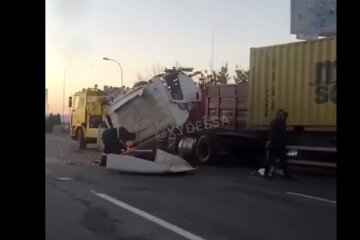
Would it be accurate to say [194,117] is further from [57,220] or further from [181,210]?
[57,220]

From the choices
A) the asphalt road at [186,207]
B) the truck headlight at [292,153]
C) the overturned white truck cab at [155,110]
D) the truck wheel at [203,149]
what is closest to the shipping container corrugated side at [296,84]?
the truck headlight at [292,153]

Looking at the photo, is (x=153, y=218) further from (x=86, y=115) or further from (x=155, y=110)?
(x=86, y=115)

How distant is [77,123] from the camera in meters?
23.6

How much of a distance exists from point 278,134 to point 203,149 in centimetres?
350

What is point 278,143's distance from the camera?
13438mm

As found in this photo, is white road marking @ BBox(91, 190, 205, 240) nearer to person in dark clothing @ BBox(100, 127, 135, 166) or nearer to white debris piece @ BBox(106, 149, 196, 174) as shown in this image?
white debris piece @ BBox(106, 149, 196, 174)

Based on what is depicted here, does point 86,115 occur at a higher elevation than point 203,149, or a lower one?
higher

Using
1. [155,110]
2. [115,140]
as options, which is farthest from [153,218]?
[115,140]

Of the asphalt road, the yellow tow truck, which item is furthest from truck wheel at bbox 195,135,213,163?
the yellow tow truck

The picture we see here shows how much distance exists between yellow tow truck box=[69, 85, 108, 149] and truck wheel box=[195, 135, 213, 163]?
4.03 m

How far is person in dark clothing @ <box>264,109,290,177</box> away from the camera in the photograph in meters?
13.3

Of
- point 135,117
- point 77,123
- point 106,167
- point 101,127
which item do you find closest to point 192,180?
point 106,167

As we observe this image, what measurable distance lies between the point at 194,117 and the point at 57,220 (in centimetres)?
Answer: 971

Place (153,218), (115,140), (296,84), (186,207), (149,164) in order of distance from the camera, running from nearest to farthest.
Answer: (153,218) → (186,207) → (149,164) → (296,84) → (115,140)
